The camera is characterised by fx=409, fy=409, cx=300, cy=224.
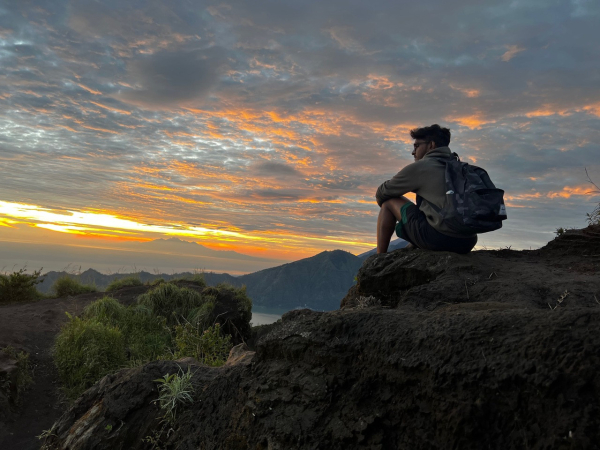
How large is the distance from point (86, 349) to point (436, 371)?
7.84m

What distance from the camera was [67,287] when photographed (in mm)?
13883

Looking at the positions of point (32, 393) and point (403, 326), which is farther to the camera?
point (32, 393)

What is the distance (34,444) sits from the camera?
6035 mm

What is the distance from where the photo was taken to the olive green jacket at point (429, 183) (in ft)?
15.4

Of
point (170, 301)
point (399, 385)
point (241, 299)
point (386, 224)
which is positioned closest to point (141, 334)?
point (170, 301)

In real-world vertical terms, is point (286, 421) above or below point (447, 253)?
below

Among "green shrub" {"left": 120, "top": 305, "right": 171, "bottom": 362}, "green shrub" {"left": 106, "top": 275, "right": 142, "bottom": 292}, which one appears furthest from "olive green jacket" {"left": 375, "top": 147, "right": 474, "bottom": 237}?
"green shrub" {"left": 106, "top": 275, "right": 142, "bottom": 292}

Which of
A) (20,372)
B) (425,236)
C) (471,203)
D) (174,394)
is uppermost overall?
(471,203)

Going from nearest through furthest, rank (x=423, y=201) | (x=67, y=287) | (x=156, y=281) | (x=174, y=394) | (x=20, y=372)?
(x=174, y=394) → (x=423, y=201) → (x=20, y=372) → (x=67, y=287) → (x=156, y=281)

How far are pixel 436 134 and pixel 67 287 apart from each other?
13324 mm

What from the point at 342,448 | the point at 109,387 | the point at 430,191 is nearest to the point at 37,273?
the point at 109,387

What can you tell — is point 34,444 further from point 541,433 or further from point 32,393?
point 541,433

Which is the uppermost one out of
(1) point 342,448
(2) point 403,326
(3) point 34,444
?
(2) point 403,326

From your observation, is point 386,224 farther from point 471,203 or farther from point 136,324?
point 136,324
